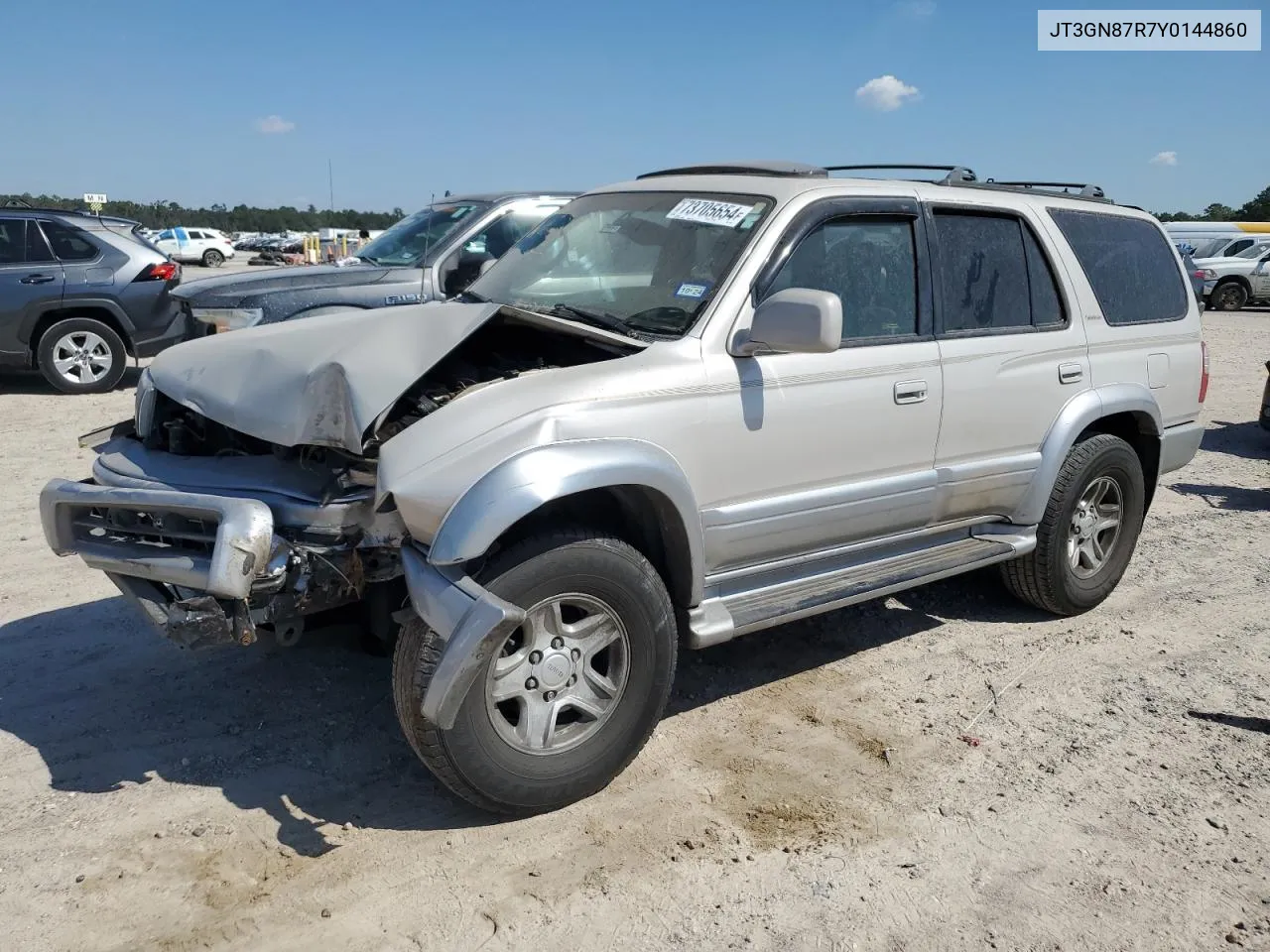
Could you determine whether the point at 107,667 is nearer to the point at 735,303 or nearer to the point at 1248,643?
the point at 735,303

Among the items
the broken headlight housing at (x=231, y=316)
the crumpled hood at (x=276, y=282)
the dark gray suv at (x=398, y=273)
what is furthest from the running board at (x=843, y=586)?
the broken headlight housing at (x=231, y=316)

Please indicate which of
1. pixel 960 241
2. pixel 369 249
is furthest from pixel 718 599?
pixel 369 249

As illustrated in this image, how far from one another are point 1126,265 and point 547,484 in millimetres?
3608

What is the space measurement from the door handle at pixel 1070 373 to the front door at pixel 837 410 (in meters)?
0.84

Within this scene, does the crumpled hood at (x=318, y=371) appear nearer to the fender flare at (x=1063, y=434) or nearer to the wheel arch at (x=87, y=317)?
the fender flare at (x=1063, y=434)

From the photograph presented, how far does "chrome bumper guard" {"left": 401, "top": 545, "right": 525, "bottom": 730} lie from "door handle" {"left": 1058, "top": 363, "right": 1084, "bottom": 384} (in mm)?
2946

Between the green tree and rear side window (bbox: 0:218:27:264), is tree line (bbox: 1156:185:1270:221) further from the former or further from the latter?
rear side window (bbox: 0:218:27:264)

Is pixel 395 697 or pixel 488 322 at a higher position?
pixel 488 322

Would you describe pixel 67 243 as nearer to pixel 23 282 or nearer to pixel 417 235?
pixel 23 282

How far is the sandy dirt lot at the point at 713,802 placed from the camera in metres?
2.84

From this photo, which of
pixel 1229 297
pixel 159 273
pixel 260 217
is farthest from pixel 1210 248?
pixel 260 217

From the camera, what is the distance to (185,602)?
3068mm

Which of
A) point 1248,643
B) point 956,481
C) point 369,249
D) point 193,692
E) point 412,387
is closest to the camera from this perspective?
point 412,387

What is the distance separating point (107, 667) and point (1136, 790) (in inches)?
154
